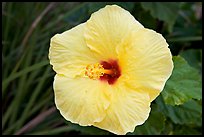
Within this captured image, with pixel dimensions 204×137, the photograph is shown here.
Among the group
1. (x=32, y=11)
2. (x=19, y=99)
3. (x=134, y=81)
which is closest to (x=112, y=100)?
(x=134, y=81)

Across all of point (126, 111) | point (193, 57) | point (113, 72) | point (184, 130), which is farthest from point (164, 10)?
point (126, 111)

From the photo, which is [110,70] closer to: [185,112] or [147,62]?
[147,62]

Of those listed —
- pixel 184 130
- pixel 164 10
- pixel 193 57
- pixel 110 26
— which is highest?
pixel 110 26

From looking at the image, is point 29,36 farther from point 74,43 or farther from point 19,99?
point 74,43

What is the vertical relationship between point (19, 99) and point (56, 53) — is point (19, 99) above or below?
below

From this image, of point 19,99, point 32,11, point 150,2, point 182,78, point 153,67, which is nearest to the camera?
point 153,67

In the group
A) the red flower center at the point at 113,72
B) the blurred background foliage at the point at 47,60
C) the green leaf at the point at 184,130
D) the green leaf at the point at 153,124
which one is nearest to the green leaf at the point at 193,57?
the blurred background foliage at the point at 47,60

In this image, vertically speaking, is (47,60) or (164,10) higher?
(164,10)

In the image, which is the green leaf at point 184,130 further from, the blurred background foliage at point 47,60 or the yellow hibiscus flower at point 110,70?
the yellow hibiscus flower at point 110,70
